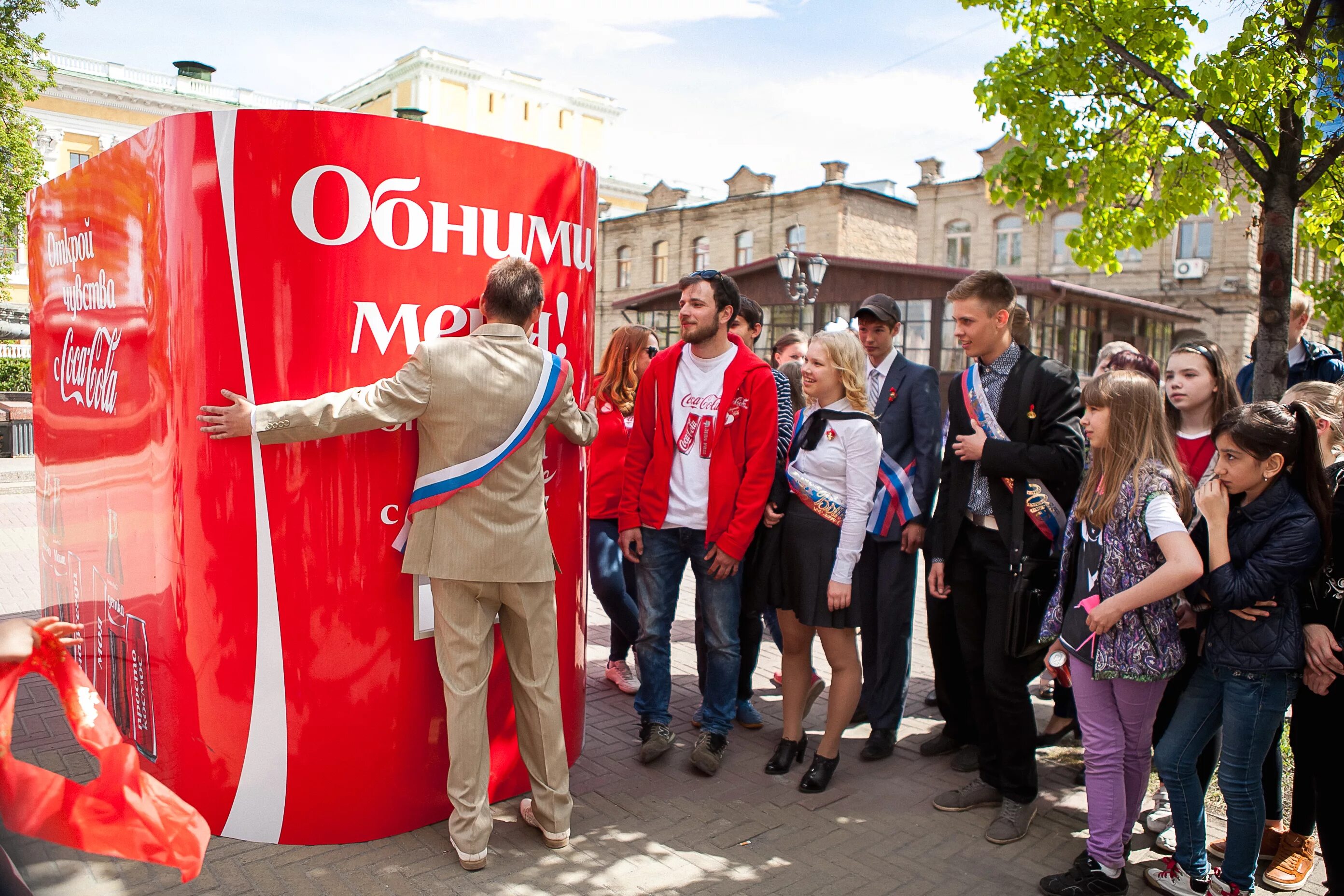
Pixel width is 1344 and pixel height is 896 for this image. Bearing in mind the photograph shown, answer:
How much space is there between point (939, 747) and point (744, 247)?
39138 millimetres

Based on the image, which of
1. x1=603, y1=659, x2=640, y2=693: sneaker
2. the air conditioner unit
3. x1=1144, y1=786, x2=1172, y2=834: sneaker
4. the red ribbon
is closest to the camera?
the red ribbon

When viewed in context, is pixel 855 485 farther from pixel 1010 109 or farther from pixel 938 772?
pixel 1010 109

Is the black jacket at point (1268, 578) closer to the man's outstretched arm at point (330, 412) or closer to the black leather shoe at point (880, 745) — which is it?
the black leather shoe at point (880, 745)

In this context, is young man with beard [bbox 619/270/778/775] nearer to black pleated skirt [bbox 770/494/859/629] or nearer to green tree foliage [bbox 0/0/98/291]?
black pleated skirt [bbox 770/494/859/629]

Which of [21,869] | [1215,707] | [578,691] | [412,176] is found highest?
[412,176]

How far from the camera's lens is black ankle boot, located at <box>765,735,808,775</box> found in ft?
14.0

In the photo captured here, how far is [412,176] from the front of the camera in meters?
3.40

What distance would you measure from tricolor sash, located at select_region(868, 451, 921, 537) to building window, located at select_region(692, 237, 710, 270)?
39559 mm

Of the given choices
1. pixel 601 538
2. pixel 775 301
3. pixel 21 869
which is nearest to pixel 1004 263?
pixel 775 301

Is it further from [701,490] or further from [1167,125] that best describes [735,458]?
[1167,125]

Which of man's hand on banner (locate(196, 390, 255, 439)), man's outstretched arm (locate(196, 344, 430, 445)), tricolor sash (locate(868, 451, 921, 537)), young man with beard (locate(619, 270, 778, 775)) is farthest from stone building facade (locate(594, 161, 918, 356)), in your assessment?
man's hand on banner (locate(196, 390, 255, 439))

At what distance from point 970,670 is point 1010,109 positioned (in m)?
4.94

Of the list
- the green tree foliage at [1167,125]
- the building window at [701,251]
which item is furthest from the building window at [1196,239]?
the green tree foliage at [1167,125]

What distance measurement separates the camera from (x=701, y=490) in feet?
14.0
